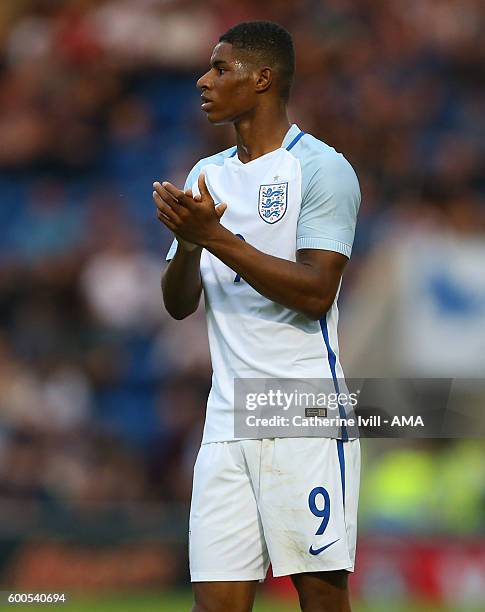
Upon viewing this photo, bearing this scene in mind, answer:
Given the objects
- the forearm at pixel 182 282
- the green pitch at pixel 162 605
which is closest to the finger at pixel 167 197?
the forearm at pixel 182 282

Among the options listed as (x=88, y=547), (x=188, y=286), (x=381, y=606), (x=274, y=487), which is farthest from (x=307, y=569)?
(x=88, y=547)

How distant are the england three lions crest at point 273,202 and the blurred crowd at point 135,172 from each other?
566 cm

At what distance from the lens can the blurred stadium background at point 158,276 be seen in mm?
8148

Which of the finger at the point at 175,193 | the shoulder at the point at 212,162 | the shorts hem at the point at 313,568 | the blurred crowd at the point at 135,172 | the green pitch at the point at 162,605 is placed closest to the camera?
the finger at the point at 175,193

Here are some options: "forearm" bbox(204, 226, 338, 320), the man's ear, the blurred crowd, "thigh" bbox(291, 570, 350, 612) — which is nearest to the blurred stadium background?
→ the blurred crowd

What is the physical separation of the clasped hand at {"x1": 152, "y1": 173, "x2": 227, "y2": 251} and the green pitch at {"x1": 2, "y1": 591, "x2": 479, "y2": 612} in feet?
12.8

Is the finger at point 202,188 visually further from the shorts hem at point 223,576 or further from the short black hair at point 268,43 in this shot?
the shorts hem at point 223,576

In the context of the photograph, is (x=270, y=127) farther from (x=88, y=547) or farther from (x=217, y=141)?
(x=217, y=141)

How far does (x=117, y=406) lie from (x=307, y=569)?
690 cm

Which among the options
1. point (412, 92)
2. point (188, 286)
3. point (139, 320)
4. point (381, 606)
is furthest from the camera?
point (412, 92)

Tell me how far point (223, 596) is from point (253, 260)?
3.21 ft

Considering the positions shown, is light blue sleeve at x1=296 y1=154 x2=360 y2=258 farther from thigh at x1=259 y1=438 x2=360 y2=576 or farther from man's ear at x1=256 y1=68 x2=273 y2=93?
thigh at x1=259 y1=438 x2=360 y2=576

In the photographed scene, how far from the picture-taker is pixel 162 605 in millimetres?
7766

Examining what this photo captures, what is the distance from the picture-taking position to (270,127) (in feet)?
12.9
